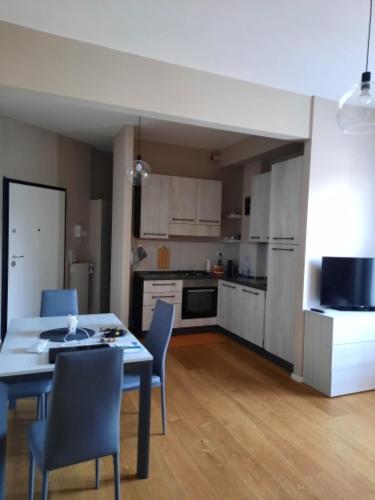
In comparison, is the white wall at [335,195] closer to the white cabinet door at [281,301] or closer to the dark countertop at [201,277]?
the white cabinet door at [281,301]

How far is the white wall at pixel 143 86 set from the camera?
91.5 inches

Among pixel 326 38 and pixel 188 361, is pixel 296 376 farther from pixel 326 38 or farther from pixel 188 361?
pixel 326 38

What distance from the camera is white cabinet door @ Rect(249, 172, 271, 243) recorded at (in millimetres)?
4340

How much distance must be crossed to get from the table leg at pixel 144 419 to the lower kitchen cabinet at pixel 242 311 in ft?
7.67

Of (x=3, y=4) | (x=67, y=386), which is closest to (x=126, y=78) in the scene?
(x=3, y=4)

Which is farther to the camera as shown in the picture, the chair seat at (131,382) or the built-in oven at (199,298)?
the built-in oven at (199,298)

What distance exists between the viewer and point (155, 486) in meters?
1.93

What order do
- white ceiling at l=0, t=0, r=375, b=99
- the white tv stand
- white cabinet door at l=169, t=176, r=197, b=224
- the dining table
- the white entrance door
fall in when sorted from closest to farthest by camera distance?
the dining table → white ceiling at l=0, t=0, r=375, b=99 → the white tv stand → the white entrance door → white cabinet door at l=169, t=176, r=197, b=224

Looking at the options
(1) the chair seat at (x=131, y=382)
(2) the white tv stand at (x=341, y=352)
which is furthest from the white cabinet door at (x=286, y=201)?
(1) the chair seat at (x=131, y=382)

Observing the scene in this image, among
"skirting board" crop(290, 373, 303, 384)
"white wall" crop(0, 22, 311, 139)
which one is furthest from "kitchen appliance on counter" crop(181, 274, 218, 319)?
"white wall" crop(0, 22, 311, 139)

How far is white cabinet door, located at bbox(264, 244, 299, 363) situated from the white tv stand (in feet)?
0.99

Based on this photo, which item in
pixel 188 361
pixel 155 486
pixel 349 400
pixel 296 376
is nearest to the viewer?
pixel 155 486

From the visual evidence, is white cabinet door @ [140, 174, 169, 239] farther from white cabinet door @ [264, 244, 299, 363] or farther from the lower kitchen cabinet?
white cabinet door @ [264, 244, 299, 363]

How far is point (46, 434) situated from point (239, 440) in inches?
57.1
